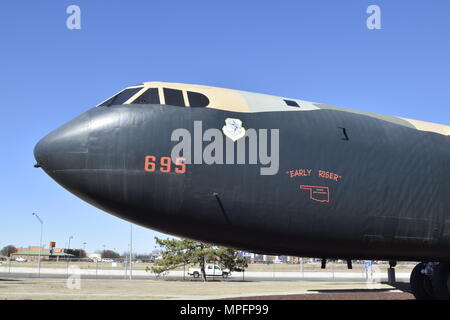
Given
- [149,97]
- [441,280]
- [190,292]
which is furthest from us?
[190,292]

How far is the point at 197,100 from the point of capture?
9.45 meters

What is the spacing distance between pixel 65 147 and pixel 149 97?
2.01 m

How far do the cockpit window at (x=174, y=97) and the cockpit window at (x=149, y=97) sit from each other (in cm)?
20

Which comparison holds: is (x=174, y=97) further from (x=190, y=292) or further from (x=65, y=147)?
(x=190, y=292)

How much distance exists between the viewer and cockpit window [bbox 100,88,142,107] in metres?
9.33

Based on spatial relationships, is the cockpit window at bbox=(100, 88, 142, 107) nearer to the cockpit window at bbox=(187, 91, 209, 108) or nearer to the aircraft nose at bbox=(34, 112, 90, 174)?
the aircraft nose at bbox=(34, 112, 90, 174)

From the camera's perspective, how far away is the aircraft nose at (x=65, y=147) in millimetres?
8461

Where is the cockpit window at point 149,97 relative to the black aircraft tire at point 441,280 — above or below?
above

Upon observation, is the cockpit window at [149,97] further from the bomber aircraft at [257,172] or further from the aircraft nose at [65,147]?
the aircraft nose at [65,147]

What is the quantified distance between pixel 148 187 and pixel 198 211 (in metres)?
1.07

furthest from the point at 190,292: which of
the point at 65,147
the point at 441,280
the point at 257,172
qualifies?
the point at 65,147

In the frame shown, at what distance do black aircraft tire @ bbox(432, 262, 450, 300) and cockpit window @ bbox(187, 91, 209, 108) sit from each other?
9.52 m

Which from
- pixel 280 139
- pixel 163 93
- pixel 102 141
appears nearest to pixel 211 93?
pixel 163 93
